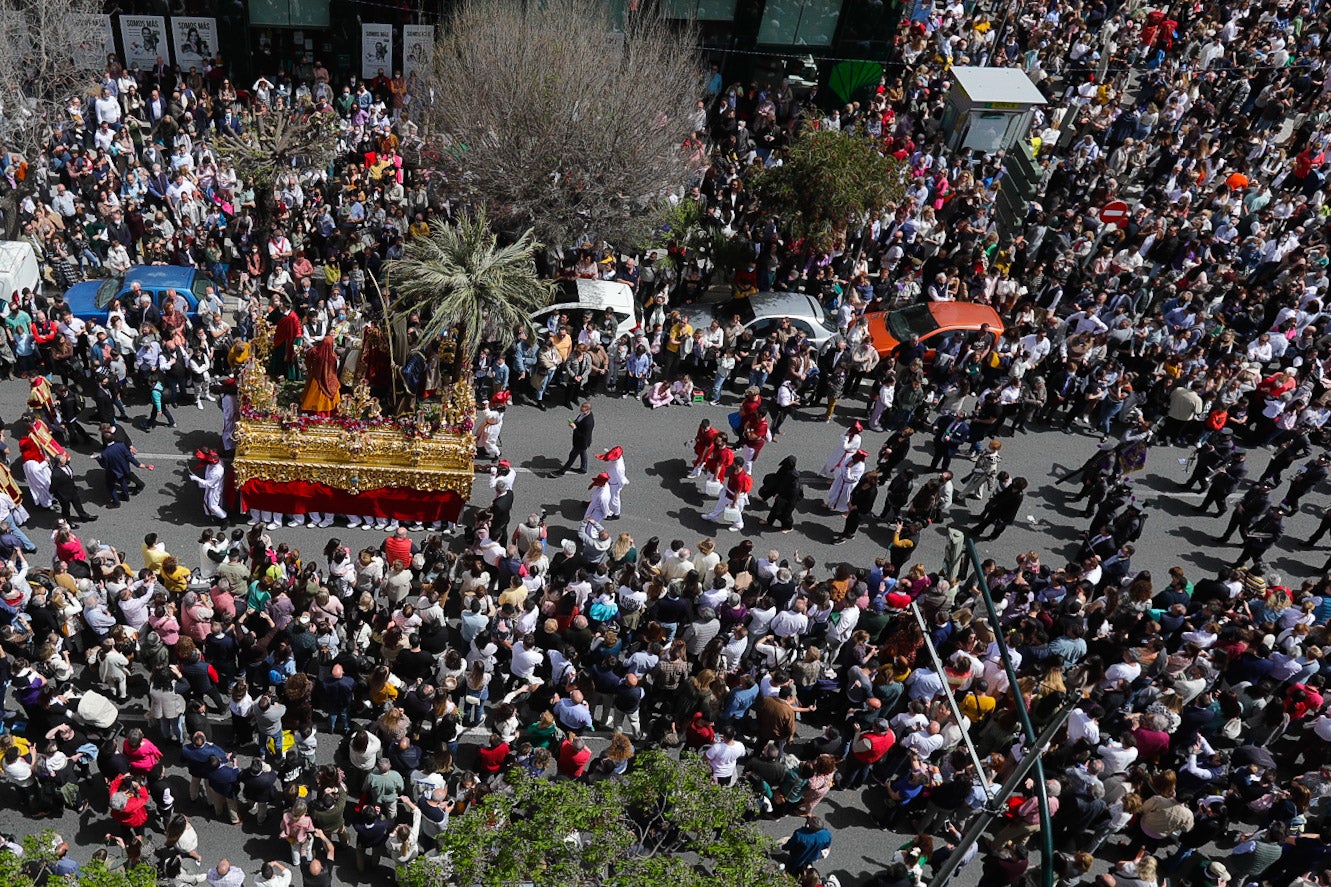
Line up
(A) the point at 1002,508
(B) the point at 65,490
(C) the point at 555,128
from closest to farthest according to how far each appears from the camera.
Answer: (B) the point at 65,490 → (A) the point at 1002,508 → (C) the point at 555,128

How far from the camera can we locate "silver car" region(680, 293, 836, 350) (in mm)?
19734

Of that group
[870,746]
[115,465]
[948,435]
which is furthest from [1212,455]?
[115,465]

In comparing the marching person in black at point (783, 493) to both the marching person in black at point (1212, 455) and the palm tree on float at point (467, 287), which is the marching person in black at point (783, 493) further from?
the marching person in black at point (1212, 455)

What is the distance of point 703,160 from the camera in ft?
77.6

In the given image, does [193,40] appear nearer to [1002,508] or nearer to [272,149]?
[272,149]

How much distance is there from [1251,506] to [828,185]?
8.57 metres

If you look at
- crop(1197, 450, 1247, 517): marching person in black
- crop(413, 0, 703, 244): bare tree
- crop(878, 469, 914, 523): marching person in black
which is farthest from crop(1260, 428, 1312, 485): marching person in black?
crop(413, 0, 703, 244): bare tree

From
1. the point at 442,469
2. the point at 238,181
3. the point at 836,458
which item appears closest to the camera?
the point at 442,469

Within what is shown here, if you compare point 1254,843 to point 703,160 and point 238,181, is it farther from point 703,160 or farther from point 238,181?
point 238,181

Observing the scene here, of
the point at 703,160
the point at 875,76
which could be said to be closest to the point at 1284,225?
the point at 875,76

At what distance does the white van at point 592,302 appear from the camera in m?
18.9

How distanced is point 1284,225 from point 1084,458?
25.5 feet

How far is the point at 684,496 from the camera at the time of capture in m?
17.1

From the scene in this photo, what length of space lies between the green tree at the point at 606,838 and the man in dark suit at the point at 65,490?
813 cm
